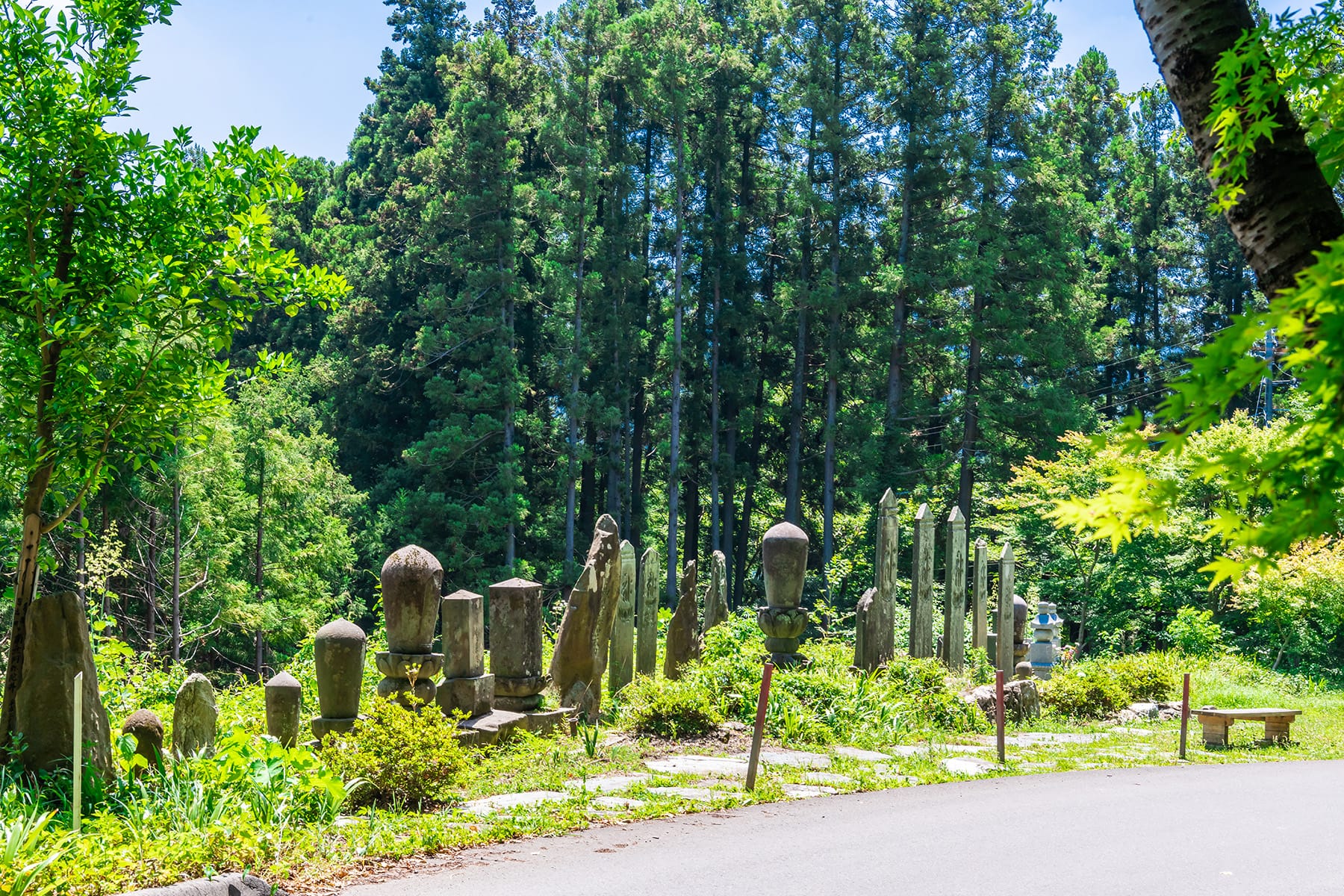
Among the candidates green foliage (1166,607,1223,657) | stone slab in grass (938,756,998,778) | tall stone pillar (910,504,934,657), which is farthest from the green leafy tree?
green foliage (1166,607,1223,657)

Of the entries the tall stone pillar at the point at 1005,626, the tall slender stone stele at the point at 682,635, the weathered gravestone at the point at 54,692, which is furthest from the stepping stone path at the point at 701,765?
the tall stone pillar at the point at 1005,626

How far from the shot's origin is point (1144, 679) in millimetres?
16750

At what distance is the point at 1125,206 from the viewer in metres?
43.1

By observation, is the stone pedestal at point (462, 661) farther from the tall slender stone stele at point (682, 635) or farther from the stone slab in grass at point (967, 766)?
the stone slab in grass at point (967, 766)

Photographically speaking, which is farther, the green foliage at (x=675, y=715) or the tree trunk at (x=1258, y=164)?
the green foliage at (x=675, y=715)

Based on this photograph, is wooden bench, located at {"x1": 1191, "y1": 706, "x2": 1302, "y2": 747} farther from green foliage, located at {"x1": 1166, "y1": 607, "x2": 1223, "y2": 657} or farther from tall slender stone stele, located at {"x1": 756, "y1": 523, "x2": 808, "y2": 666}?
green foliage, located at {"x1": 1166, "y1": 607, "x2": 1223, "y2": 657}

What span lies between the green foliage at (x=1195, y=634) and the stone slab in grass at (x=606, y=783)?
16311mm

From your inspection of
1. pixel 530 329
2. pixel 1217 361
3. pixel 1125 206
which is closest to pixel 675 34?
pixel 530 329

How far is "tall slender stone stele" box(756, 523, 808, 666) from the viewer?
1195 cm

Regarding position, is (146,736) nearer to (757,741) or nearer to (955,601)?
(757,741)

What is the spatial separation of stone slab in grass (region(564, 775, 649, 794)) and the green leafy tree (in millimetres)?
3716

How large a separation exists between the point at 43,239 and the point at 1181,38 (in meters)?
6.24

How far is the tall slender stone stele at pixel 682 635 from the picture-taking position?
485 inches

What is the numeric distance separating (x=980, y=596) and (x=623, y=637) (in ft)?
21.3
